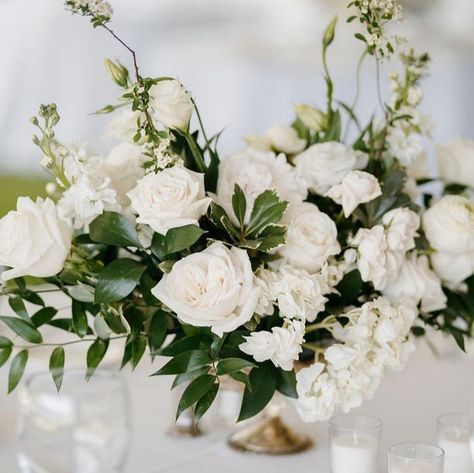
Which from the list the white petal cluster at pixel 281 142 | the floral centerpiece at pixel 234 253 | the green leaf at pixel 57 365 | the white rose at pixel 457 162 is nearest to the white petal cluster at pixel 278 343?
the floral centerpiece at pixel 234 253

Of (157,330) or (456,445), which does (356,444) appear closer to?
(456,445)

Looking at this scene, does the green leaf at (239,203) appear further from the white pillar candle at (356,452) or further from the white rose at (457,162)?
the white rose at (457,162)

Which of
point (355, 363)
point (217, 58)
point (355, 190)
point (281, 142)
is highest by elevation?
point (217, 58)

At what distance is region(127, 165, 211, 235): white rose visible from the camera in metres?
0.91

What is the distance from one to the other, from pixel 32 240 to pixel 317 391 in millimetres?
362

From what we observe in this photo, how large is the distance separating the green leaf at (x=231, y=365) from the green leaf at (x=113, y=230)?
170 mm

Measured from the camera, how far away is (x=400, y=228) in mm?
1033

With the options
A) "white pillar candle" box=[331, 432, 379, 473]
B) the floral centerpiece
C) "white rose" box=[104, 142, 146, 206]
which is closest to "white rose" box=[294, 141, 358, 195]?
the floral centerpiece

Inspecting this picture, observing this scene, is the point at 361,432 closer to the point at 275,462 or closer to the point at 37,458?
the point at 275,462

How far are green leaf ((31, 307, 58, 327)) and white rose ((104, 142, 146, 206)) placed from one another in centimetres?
16

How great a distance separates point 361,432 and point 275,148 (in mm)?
429

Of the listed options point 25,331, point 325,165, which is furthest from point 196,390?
point 325,165

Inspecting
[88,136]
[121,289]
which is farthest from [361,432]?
[88,136]

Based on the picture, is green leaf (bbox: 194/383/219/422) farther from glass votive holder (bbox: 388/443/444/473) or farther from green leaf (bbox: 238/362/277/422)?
glass votive holder (bbox: 388/443/444/473)
